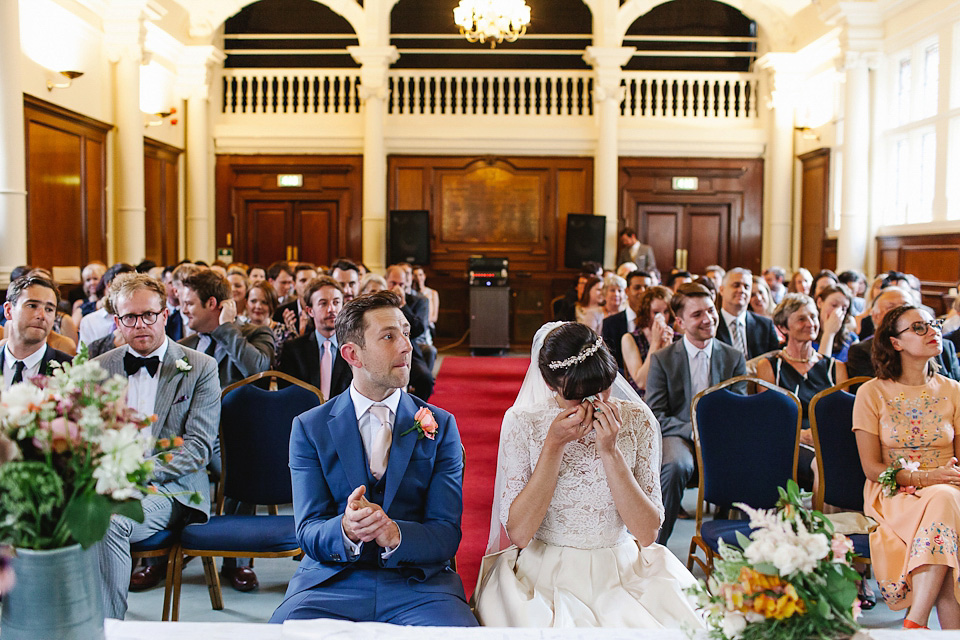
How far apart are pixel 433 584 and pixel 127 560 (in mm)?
1190

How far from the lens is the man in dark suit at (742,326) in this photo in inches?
212

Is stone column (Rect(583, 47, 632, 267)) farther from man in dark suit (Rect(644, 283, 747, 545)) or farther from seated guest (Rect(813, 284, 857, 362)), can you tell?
man in dark suit (Rect(644, 283, 747, 545))

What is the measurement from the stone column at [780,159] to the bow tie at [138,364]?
10994 mm

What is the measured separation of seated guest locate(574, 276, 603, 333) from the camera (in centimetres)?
758

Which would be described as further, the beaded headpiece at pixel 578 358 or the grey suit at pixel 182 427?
the grey suit at pixel 182 427

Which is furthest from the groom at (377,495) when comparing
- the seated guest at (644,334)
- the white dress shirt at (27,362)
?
the seated guest at (644,334)

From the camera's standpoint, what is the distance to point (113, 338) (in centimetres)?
431

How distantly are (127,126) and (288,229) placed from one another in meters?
3.71

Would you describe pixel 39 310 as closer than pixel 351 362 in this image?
No

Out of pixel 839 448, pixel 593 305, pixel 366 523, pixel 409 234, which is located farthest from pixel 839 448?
pixel 409 234

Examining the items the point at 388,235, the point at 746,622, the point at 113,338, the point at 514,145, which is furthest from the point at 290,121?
the point at 746,622

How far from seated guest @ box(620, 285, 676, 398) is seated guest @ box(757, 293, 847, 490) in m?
0.60

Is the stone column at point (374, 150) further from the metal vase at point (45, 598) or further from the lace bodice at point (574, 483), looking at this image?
the metal vase at point (45, 598)

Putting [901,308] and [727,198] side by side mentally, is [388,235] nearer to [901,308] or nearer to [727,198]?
[727,198]
